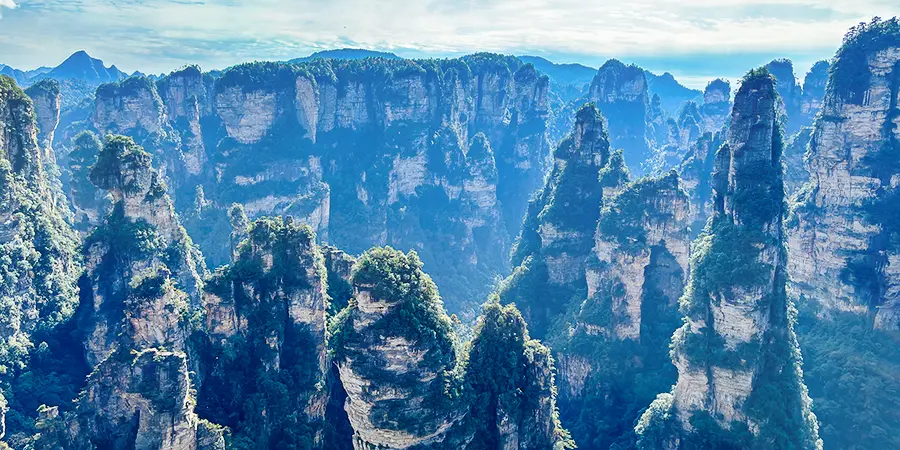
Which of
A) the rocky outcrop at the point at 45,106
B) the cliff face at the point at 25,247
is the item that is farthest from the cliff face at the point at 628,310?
the rocky outcrop at the point at 45,106

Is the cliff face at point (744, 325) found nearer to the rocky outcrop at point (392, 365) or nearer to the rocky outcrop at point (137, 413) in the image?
the rocky outcrop at point (392, 365)

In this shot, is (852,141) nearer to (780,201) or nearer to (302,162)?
(780,201)

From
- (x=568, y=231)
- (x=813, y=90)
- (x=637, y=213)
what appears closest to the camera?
(x=637, y=213)

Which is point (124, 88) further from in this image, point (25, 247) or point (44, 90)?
point (25, 247)

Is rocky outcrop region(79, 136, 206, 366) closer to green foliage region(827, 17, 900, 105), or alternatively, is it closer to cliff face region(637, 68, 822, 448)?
cliff face region(637, 68, 822, 448)

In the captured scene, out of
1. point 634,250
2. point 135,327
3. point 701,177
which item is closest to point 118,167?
point 135,327

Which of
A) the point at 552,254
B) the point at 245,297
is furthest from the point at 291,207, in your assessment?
the point at 245,297

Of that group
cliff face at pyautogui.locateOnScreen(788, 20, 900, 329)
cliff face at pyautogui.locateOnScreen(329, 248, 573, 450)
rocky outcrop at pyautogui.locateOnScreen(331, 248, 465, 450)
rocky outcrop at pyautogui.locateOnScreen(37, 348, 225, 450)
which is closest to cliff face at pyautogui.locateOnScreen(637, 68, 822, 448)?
cliff face at pyautogui.locateOnScreen(329, 248, 573, 450)
